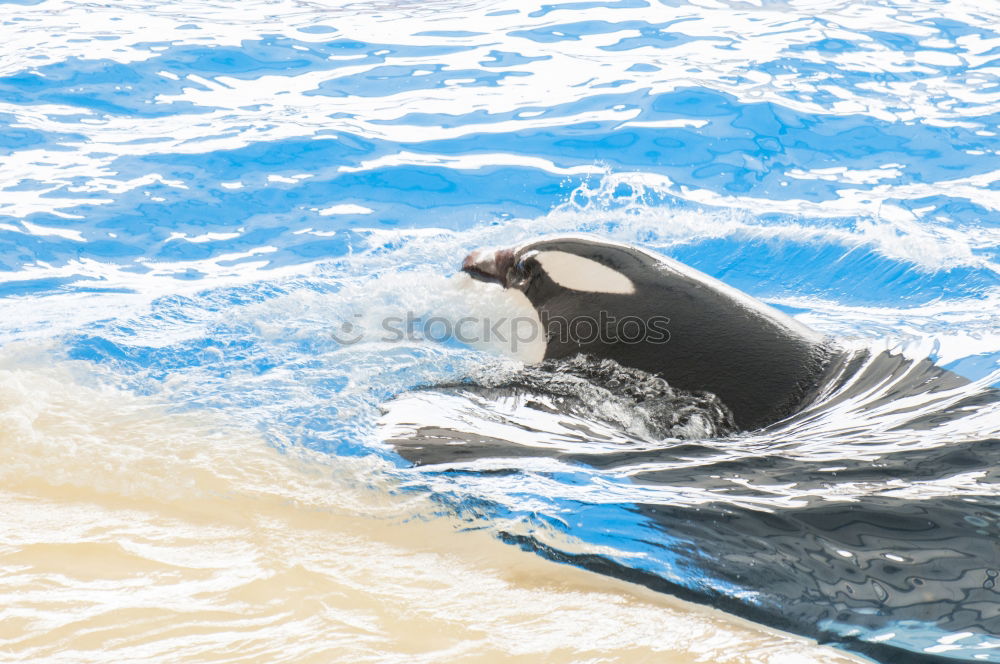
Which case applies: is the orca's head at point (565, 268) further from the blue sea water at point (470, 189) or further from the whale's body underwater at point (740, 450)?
the blue sea water at point (470, 189)

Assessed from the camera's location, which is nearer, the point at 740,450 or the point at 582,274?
the point at 740,450

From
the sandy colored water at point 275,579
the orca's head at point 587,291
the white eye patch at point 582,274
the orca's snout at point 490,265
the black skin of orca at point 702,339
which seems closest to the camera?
the sandy colored water at point 275,579

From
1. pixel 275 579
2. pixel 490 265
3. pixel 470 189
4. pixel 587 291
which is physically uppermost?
pixel 587 291

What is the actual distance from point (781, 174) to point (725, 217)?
49.3 inches

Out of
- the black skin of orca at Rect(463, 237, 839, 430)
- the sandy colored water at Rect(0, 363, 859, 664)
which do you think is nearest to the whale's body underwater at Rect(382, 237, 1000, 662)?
the black skin of orca at Rect(463, 237, 839, 430)

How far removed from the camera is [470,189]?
30.1ft

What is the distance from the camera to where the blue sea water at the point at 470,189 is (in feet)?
15.0

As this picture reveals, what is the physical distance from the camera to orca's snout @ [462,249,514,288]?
523 centimetres

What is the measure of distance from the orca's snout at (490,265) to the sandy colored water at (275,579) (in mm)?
1593

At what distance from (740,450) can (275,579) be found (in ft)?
5.58

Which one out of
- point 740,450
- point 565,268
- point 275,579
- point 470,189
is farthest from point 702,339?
point 470,189

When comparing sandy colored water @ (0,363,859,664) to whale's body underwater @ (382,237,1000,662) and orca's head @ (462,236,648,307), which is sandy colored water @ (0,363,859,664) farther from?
orca's head @ (462,236,648,307)

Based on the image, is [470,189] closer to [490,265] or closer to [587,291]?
[490,265]

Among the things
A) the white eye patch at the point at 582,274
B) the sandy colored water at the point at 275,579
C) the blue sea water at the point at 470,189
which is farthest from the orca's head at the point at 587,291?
the sandy colored water at the point at 275,579
